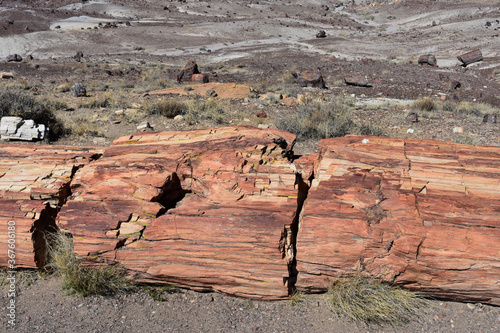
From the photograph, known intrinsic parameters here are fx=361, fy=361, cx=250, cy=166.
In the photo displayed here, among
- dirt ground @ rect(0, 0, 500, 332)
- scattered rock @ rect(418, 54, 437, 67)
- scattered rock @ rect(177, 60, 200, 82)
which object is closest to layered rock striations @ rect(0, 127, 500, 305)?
dirt ground @ rect(0, 0, 500, 332)

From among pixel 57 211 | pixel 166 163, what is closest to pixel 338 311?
pixel 166 163

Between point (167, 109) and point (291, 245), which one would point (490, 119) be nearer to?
point (167, 109)

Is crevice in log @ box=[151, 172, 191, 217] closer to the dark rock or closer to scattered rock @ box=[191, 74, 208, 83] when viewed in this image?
scattered rock @ box=[191, 74, 208, 83]

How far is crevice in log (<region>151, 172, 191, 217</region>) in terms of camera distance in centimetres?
429

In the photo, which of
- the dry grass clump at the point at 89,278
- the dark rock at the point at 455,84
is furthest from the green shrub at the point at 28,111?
the dark rock at the point at 455,84

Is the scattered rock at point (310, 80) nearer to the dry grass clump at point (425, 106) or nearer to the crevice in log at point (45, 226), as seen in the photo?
the dry grass clump at point (425, 106)

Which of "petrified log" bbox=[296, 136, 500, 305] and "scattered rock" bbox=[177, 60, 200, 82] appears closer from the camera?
"petrified log" bbox=[296, 136, 500, 305]

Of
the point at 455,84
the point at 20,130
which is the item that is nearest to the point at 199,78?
the point at 20,130

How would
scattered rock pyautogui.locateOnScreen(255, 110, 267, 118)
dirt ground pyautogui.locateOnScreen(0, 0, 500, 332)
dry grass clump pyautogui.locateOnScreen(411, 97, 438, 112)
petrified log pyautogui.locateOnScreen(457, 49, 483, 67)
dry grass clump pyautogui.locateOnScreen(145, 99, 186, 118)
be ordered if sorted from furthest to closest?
petrified log pyautogui.locateOnScreen(457, 49, 483, 67) < dry grass clump pyautogui.locateOnScreen(411, 97, 438, 112) < scattered rock pyautogui.locateOnScreen(255, 110, 267, 118) < dry grass clump pyautogui.locateOnScreen(145, 99, 186, 118) < dirt ground pyautogui.locateOnScreen(0, 0, 500, 332)

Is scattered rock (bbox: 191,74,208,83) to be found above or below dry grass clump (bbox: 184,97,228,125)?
below

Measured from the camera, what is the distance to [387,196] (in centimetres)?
407

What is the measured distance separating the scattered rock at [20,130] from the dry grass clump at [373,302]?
7.59 meters

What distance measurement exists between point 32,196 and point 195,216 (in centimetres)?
205

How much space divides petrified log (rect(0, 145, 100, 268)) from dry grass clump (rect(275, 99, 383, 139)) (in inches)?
216
